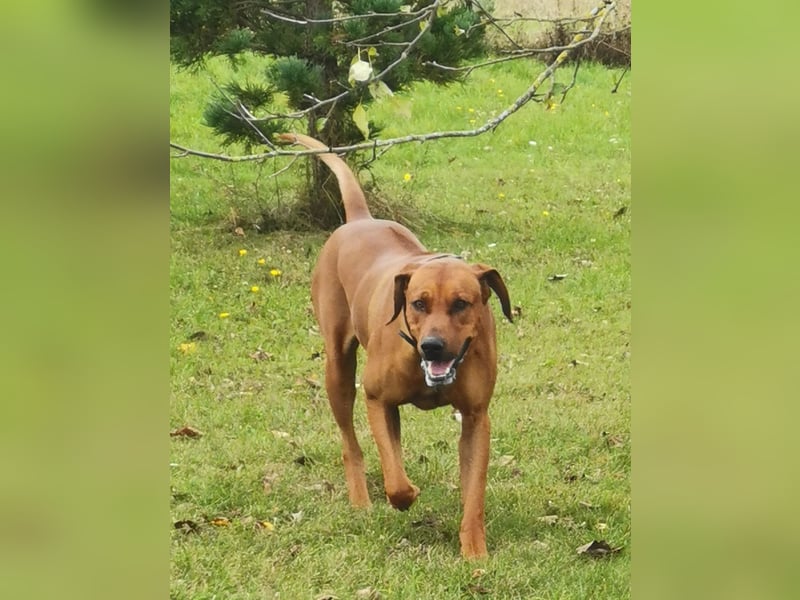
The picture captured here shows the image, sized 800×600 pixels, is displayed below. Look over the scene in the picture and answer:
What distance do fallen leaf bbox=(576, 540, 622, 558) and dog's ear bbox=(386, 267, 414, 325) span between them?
1085mm

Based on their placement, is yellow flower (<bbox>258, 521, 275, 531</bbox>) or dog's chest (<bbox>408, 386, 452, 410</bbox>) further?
yellow flower (<bbox>258, 521, 275, 531</bbox>)

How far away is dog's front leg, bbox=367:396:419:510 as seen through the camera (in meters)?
3.61

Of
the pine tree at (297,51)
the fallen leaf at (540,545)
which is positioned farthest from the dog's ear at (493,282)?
the pine tree at (297,51)

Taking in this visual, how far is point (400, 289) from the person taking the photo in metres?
3.43

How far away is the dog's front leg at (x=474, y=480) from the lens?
3539mm

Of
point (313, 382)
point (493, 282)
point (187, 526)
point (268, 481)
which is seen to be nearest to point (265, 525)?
point (187, 526)

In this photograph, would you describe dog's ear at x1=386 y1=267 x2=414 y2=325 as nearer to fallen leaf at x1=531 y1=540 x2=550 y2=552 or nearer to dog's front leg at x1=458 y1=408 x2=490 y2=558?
dog's front leg at x1=458 y1=408 x2=490 y2=558

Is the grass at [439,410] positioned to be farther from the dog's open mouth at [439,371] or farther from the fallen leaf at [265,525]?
the dog's open mouth at [439,371]

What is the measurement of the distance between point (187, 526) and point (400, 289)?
4.05ft

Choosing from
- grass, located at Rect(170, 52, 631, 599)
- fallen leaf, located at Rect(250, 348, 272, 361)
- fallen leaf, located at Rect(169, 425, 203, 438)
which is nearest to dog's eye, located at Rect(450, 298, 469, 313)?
grass, located at Rect(170, 52, 631, 599)

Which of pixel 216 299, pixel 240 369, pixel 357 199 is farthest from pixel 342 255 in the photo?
pixel 216 299

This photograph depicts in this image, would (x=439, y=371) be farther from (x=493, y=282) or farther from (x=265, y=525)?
(x=265, y=525)
